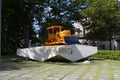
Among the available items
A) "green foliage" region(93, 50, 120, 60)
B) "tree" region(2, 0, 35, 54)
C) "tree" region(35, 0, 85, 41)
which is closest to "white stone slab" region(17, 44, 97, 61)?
Answer: "green foliage" region(93, 50, 120, 60)

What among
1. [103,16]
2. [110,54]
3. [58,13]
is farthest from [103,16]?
[110,54]

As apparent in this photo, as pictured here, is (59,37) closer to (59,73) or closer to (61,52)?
(61,52)

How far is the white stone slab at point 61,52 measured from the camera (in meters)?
24.6

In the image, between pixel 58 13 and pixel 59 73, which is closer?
pixel 59 73

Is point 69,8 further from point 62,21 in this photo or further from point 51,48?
point 51,48

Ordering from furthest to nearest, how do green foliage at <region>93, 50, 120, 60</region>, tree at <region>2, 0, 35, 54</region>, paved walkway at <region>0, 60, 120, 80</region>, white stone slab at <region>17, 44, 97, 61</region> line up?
tree at <region>2, 0, 35, 54</region>
green foliage at <region>93, 50, 120, 60</region>
white stone slab at <region>17, 44, 97, 61</region>
paved walkway at <region>0, 60, 120, 80</region>

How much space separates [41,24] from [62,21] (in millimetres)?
2964

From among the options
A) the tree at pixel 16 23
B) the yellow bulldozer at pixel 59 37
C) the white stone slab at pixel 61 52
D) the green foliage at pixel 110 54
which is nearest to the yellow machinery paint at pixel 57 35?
the yellow bulldozer at pixel 59 37

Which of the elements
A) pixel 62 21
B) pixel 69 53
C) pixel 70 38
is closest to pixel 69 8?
pixel 62 21

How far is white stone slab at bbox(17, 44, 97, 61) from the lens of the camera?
24.6 m

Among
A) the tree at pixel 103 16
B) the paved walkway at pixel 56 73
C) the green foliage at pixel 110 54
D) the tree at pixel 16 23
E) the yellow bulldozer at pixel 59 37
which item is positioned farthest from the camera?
the tree at pixel 103 16

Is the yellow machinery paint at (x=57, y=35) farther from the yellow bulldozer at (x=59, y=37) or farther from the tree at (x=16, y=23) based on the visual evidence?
the tree at (x=16, y=23)

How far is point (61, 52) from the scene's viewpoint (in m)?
24.5

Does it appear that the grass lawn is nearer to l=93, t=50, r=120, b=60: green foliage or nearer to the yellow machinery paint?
the yellow machinery paint
